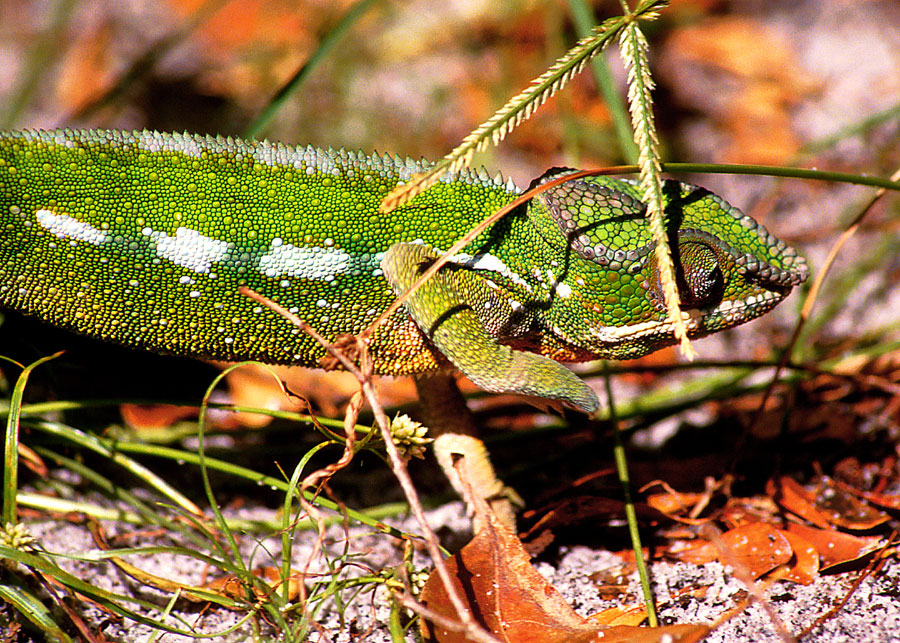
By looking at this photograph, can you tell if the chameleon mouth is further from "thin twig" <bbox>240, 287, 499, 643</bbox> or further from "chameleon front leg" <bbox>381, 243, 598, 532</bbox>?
"thin twig" <bbox>240, 287, 499, 643</bbox>

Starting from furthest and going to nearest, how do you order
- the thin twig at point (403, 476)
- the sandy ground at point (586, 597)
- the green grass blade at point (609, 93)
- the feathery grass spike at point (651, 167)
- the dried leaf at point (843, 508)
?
the green grass blade at point (609, 93), the dried leaf at point (843, 508), the sandy ground at point (586, 597), the feathery grass spike at point (651, 167), the thin twig at point (403, 476)

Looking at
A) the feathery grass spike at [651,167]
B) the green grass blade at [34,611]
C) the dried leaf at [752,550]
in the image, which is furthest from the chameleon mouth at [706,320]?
the green grass blade at [34,611]

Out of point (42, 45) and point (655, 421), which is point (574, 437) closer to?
point (655, 421)

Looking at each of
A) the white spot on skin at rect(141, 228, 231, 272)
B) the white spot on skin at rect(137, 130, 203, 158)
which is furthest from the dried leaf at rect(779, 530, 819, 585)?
the white spot on skin at rect(137, 130, 203, 158)

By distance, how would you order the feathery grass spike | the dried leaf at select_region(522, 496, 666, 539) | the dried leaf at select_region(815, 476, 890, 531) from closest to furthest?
the feathery grass spike
the dried leaf at select_region(815, 476, 890, 531)
the dried leaf at select_region(522, 496, 666, 539)

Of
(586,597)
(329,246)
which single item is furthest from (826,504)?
(329,246)

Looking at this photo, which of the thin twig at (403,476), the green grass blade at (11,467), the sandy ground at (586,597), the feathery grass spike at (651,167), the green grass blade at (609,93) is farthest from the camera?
the green grass blade at (609,93)

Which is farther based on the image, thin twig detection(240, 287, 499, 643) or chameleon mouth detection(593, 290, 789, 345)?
chameleon mouth detection(593, 290, 789, 345)

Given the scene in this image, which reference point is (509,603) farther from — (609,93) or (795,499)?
(609,93)

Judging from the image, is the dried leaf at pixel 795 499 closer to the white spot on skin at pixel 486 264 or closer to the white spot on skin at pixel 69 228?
the white spot on skin at pixel 486 264
